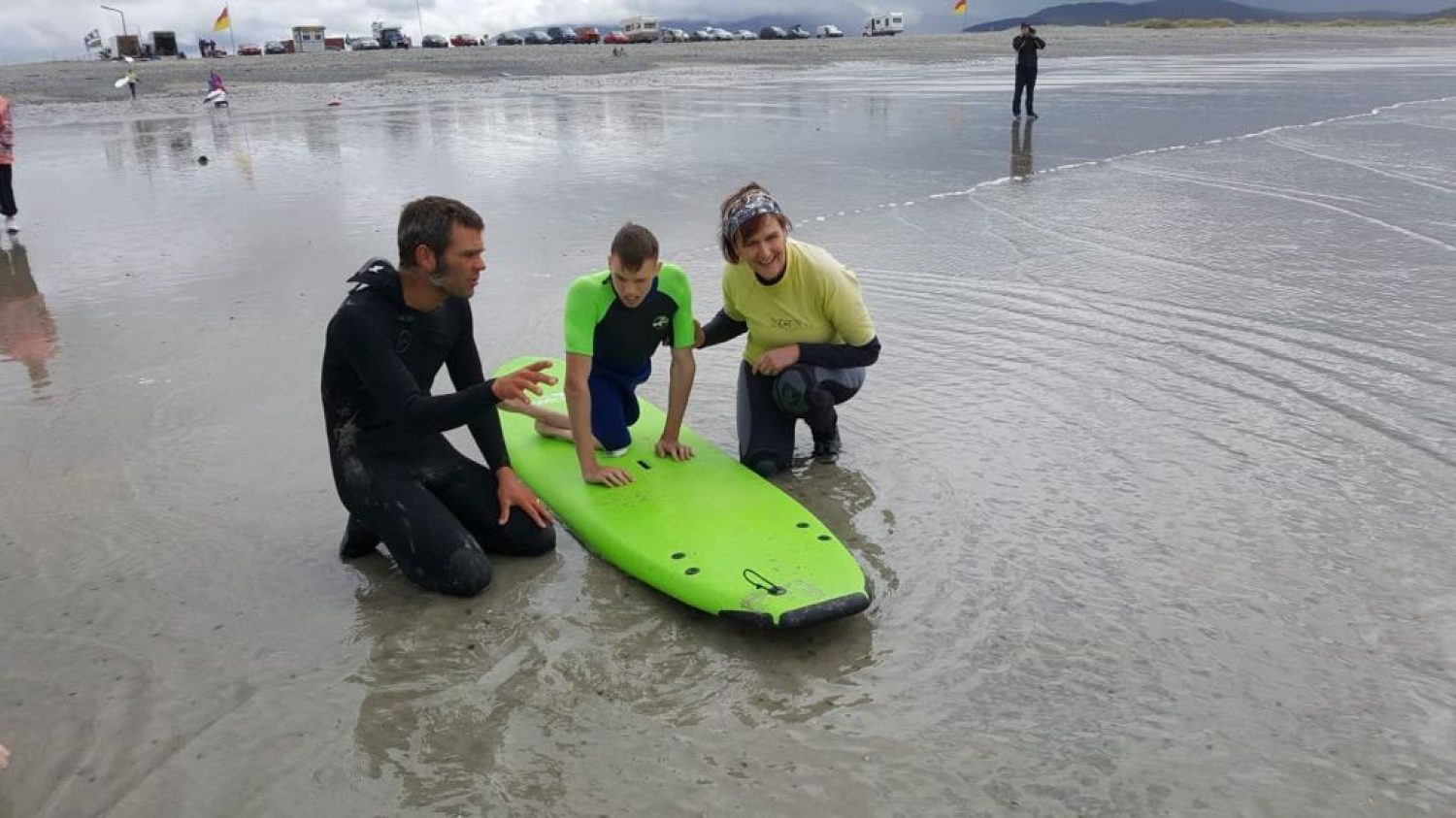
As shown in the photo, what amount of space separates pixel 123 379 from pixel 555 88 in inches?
1051

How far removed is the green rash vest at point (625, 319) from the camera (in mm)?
4406

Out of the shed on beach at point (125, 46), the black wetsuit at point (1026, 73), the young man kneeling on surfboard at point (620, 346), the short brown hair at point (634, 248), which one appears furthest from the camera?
the shed on beach at point (125, 46)

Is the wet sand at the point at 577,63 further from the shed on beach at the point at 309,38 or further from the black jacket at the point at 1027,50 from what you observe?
the shed on beach at the point at 309,38

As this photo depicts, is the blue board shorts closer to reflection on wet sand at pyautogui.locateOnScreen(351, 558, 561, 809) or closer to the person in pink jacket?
reflection on wet sand at pyautogui.locateOnScreen(351, 558, 561, 809)

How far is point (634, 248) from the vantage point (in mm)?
4160

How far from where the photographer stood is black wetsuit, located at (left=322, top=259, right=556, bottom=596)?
372cm

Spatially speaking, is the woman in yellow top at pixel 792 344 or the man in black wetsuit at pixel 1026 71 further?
the man in black wetsuit at pixel 1026 71

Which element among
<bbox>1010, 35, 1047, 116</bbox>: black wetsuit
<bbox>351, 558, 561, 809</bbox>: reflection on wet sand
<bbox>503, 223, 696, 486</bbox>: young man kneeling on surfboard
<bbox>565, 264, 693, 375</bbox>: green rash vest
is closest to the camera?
<bbox>351, 558, 561, 809</bbox>: reflection on wet sand

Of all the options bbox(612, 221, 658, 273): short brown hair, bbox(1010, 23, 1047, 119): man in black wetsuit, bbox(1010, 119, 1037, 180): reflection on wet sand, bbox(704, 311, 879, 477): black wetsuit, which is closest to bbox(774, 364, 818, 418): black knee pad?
bbox(704, 311, 879, 477): black wetsuit

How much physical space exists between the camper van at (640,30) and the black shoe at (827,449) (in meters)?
82.4

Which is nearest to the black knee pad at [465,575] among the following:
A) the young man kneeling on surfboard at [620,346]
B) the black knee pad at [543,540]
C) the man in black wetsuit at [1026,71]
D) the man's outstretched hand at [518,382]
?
the black knee pad at [543,540]

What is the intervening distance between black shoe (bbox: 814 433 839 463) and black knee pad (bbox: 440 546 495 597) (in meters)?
1.78

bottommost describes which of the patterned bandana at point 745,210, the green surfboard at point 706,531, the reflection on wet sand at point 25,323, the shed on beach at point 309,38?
the green surfboard at point 706,531

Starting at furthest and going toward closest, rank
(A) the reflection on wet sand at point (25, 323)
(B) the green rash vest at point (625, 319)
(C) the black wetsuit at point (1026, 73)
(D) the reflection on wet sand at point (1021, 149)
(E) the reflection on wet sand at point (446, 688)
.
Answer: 1. (C) the black wetsuit at point (1026, 73)
2. (D) the reflection on wet sand at point (1021, 149)
3. (A) the reflection on wet sand at point (25, 323)
4. (B) the green rash vest at point (625, 319)
5. (E) the reflection on wet sand at point (446, 688)
